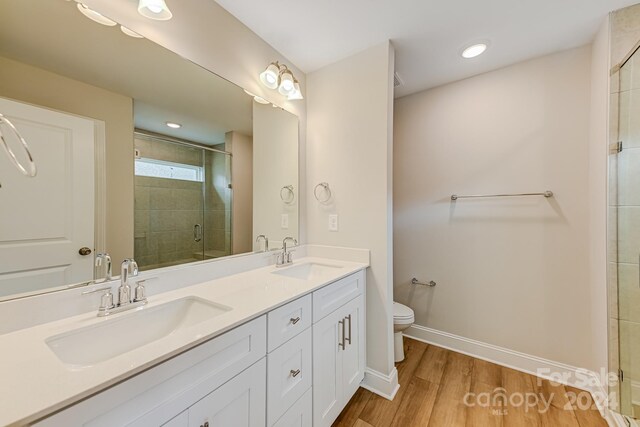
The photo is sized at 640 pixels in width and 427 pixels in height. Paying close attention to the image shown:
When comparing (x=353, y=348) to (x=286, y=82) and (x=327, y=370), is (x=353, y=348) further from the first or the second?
(x=286, y=82)

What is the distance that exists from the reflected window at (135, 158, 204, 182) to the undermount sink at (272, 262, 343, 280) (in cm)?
77

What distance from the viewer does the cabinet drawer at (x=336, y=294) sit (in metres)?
1.24

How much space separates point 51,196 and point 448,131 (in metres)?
2.62

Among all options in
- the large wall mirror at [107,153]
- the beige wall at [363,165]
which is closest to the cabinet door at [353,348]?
the beige wall at [363,165]

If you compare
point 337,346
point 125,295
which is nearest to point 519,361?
point 337,346

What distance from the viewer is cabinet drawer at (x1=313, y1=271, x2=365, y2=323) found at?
124 centimetres

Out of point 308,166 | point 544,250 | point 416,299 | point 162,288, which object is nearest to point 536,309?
point 544,250

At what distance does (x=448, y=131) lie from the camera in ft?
7.22

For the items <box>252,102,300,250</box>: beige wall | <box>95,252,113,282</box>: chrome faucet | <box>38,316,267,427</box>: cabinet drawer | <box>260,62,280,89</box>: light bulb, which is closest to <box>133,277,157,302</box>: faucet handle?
<box>95,252,113,282</box>: chrome faucet

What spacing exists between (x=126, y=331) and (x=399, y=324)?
68.5 inches

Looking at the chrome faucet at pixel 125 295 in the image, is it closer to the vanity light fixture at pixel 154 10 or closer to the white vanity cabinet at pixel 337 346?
the white vanity cabinet at pixel 337 346

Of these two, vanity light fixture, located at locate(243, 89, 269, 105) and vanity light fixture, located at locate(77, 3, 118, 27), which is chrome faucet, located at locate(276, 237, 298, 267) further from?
vanity light fixture, located at locate(77, 3, 118, 27)

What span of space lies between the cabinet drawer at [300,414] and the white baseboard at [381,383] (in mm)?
671

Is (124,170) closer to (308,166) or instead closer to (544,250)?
(308,166)
